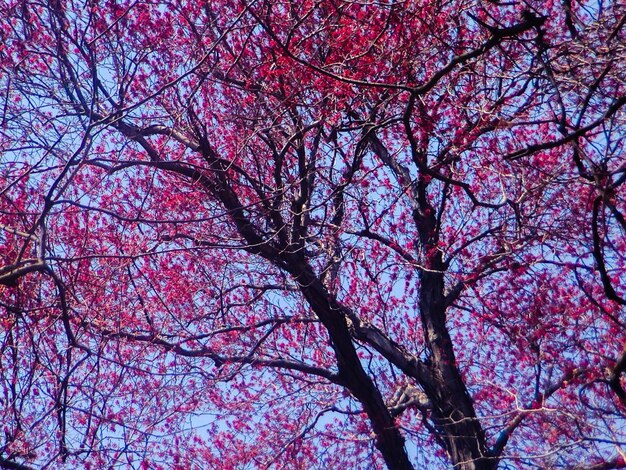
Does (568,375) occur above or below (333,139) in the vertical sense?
below

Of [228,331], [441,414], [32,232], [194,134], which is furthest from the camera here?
[228,331]

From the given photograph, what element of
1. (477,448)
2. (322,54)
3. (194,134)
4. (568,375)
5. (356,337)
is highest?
(322,54)

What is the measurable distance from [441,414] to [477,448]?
21.4 inches

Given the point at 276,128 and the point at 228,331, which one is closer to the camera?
the point at 276,128

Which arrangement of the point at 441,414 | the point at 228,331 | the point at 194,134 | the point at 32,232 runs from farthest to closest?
the point at 228,331, the point at 441,414, the point at 194,134, the point at 32,232

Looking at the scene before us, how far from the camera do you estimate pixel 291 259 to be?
7.73 metres

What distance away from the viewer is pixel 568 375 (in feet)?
25.4

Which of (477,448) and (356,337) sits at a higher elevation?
(356,337)

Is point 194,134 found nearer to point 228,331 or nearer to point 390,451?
point 228,331

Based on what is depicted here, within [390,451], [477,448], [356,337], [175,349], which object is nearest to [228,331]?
[175,349]

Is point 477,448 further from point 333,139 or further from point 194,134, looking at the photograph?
point 194,134

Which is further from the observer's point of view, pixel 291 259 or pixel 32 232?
pixel 291 259

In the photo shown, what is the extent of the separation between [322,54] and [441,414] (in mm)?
4098

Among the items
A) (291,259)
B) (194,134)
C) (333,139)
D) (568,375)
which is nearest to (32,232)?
(194,134)
